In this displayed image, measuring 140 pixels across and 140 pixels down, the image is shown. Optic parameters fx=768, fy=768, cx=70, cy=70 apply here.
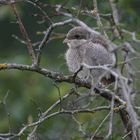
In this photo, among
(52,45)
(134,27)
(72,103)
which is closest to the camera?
(72,103)

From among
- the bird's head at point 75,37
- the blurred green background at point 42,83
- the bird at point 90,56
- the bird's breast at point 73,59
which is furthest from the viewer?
the bird's head at point 75,37

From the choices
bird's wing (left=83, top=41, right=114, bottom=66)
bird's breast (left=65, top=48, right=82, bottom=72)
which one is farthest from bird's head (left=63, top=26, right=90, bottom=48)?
bird's wing (left=83, top=41, right=114, bottom=66)

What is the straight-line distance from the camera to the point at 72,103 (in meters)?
6.35

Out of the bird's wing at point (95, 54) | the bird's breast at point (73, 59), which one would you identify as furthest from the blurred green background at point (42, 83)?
the bird's wing at point (95, 54)

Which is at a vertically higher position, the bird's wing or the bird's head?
the bird's wing

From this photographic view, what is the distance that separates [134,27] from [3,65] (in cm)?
302

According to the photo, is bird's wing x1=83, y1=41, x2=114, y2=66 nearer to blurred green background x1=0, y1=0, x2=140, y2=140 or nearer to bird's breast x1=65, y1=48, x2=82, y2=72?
bird's breast x1=65, y1=48, x2=82, y2=72

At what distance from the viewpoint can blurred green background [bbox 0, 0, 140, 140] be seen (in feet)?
26.3

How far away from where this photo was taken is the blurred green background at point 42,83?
802 cm

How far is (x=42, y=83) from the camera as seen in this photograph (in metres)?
12.0

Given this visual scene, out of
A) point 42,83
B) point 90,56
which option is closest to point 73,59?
point 90,56

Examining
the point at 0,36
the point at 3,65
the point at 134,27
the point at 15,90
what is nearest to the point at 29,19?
the point at 0,36

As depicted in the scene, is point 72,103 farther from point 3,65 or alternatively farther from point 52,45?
point 52,45

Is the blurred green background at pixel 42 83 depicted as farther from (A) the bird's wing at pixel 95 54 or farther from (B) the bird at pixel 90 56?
(A) the bird's wing at pixel 95 54
